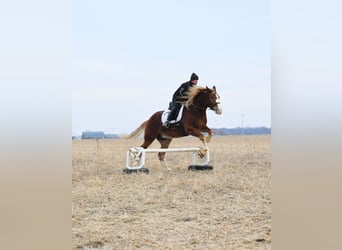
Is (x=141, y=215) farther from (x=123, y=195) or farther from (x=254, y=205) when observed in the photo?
(x=254, y=205)

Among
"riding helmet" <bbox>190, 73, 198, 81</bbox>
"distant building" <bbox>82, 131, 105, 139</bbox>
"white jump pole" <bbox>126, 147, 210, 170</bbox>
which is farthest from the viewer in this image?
"white jump pole" <bbox>126, 147, 210, 170</bbox>

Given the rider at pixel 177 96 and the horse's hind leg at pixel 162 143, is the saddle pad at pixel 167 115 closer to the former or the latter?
the rider at pixel 177 96

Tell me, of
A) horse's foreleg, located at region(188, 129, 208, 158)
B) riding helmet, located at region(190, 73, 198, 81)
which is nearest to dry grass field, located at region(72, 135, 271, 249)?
horse's foreleg, located at region(188, 129, 208, 158)

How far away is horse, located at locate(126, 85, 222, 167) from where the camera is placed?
72.2 inches

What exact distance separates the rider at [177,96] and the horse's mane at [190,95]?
Answer: 22 millimetres

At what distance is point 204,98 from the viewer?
6.18 feet

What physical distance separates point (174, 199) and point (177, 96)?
0.45m

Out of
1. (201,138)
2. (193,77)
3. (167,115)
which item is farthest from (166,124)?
(193,77)

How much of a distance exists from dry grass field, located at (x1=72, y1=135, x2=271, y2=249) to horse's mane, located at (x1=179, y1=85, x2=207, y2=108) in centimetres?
21

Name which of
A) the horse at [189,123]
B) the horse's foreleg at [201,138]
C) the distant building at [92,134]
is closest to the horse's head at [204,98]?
the horse at [189,123]

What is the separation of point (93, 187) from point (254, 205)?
2.30ft

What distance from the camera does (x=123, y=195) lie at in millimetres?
1812

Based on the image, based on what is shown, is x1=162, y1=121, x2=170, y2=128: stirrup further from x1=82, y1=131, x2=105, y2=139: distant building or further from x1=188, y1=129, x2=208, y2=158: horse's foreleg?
x1=82, y1=131, x2=105, y2=139: distant building
